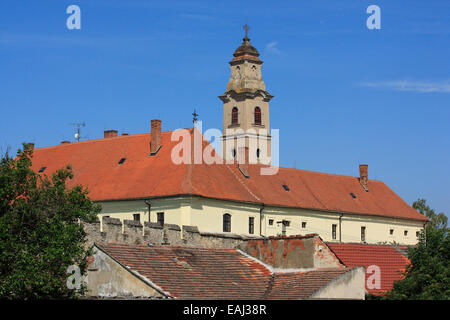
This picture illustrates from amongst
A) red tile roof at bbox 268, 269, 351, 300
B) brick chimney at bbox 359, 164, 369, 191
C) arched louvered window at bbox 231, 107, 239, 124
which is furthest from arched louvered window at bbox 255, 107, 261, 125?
red tile roof at bbox 268, 269, 351, 300

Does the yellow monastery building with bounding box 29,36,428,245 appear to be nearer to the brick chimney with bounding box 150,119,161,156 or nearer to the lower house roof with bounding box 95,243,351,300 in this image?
the brick chimney with bounding box 150,119,161,156

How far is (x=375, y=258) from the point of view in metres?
37.1

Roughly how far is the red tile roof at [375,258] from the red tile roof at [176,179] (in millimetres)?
12727

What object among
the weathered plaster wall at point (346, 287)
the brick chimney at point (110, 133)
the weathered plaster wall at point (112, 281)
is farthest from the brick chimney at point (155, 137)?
the weathered plaster wall at point (346, 287)

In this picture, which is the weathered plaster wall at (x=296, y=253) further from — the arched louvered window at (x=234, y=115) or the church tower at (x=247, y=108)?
the arched louvered window at (x=234, y=115)

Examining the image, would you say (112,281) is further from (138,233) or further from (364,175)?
(364,175)

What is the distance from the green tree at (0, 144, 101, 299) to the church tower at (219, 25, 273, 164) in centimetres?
5793

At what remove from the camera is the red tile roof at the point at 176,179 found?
48741mm

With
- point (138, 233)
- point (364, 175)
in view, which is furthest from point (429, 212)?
point (138, 233)

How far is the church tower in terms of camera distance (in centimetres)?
8825

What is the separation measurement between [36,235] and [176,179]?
20448 millimetres
